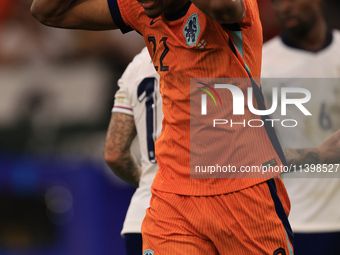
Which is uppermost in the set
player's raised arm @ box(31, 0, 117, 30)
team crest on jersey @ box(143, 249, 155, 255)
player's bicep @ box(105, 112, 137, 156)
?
player's raised arm @ box(31, 0, 117, 30)

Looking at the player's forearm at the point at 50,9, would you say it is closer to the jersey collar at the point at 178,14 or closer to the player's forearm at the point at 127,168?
the jersey collar at the point at 178,14

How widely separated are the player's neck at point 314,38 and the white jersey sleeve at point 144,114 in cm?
117

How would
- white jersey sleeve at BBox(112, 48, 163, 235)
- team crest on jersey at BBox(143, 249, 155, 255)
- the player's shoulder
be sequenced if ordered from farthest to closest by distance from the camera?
the player's shoulder < white jersey sleeve at BBox(112, 48, 163, 235) < team crest on jersey at BBox(143, 249, 155, 255)

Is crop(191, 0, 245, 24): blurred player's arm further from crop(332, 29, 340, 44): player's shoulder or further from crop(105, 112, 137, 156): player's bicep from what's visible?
crop(332, 29, 340, 44): player's shoulder

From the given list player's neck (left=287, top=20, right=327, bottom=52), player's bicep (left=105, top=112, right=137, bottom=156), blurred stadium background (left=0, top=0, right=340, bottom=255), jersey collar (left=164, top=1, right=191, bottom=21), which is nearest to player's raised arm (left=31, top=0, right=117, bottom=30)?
jersey collar (left=164, top=1, right=191, bottom=21)

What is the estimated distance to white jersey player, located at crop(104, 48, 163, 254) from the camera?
2787mm

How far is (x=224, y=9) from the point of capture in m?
1.48

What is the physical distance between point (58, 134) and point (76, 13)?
331 cm

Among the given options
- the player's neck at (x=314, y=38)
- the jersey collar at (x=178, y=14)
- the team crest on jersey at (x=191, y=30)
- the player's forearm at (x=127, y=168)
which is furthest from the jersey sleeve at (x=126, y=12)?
the player's neck at (x=314, y=38)

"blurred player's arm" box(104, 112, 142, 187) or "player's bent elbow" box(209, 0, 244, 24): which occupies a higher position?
"player's bent elbow" box(209, 0, 244, 24)

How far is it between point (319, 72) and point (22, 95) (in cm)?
381

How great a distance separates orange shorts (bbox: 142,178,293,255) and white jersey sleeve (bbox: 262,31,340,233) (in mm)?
1299

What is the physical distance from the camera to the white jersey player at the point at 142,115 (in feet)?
9.14

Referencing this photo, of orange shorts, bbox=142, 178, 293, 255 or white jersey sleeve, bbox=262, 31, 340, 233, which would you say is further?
white jersey sleeve, bbox=262, 31, 340, 233
